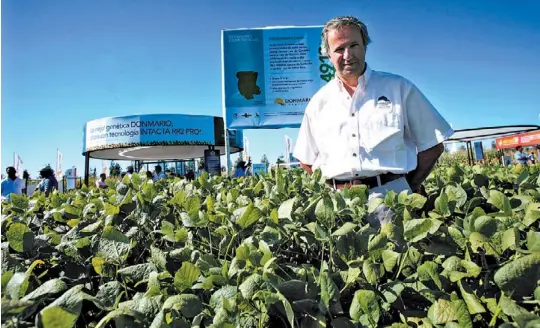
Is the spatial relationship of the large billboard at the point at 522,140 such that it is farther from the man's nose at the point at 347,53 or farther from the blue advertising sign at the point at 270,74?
the man's nose at the point at 347,53

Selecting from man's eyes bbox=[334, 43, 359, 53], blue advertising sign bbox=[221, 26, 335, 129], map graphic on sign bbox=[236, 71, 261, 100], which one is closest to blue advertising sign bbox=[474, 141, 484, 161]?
blue advertising sign bbox=[221, 26, 335, 129]

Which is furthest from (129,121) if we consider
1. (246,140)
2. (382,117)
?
(382,117)

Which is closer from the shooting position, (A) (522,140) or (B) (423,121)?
(B) (423,121)

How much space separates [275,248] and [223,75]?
7.83 meters

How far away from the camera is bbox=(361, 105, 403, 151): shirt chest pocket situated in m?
2.38

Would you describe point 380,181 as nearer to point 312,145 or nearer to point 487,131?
point 312,145

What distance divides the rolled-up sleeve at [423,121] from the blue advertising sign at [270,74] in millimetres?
6445

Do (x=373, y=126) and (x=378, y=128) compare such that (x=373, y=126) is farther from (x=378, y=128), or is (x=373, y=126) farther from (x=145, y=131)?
(x=145, y=131)

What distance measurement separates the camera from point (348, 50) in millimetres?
2471

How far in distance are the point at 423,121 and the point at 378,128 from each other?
289 millimetres

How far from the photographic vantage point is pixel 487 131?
62.0 feet

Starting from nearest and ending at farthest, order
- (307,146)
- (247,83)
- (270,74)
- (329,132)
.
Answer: (329,132)
(307,146)
(247,83)
(270,74)

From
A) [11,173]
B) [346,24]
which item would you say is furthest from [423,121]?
[11,173]

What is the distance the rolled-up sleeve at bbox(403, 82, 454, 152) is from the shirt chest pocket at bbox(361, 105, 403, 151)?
0.37ft
